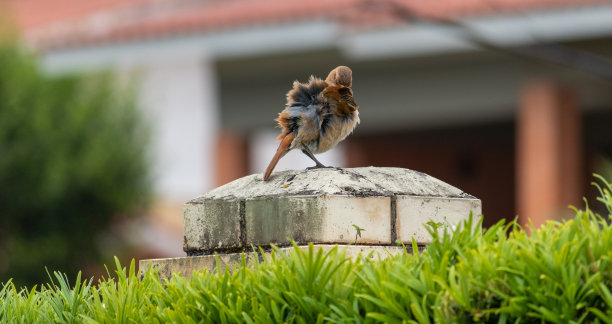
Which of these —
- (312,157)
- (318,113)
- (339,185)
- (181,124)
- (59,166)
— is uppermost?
(181,124)

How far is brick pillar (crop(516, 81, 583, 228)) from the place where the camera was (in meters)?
15.8

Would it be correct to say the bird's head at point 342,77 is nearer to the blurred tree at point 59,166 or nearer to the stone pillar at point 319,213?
the stone pillar at point 319,213

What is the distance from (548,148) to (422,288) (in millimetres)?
13121

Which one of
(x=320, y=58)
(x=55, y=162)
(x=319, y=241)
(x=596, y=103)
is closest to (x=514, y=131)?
(x=596, y=103)

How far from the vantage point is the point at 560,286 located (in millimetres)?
2947

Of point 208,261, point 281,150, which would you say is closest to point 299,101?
point 281,150

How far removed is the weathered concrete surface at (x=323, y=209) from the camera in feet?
13.1

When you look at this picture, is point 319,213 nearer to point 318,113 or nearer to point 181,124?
point 318,113

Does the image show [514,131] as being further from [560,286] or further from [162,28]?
[560,286]

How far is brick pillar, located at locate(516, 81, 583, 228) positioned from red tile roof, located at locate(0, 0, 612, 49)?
175cm

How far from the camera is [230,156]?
19.3 m

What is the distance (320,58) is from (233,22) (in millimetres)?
1400

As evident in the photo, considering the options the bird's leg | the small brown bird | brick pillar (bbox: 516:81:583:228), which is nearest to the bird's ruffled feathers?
the small brown bird

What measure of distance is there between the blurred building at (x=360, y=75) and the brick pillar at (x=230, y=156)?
0.02 metres
